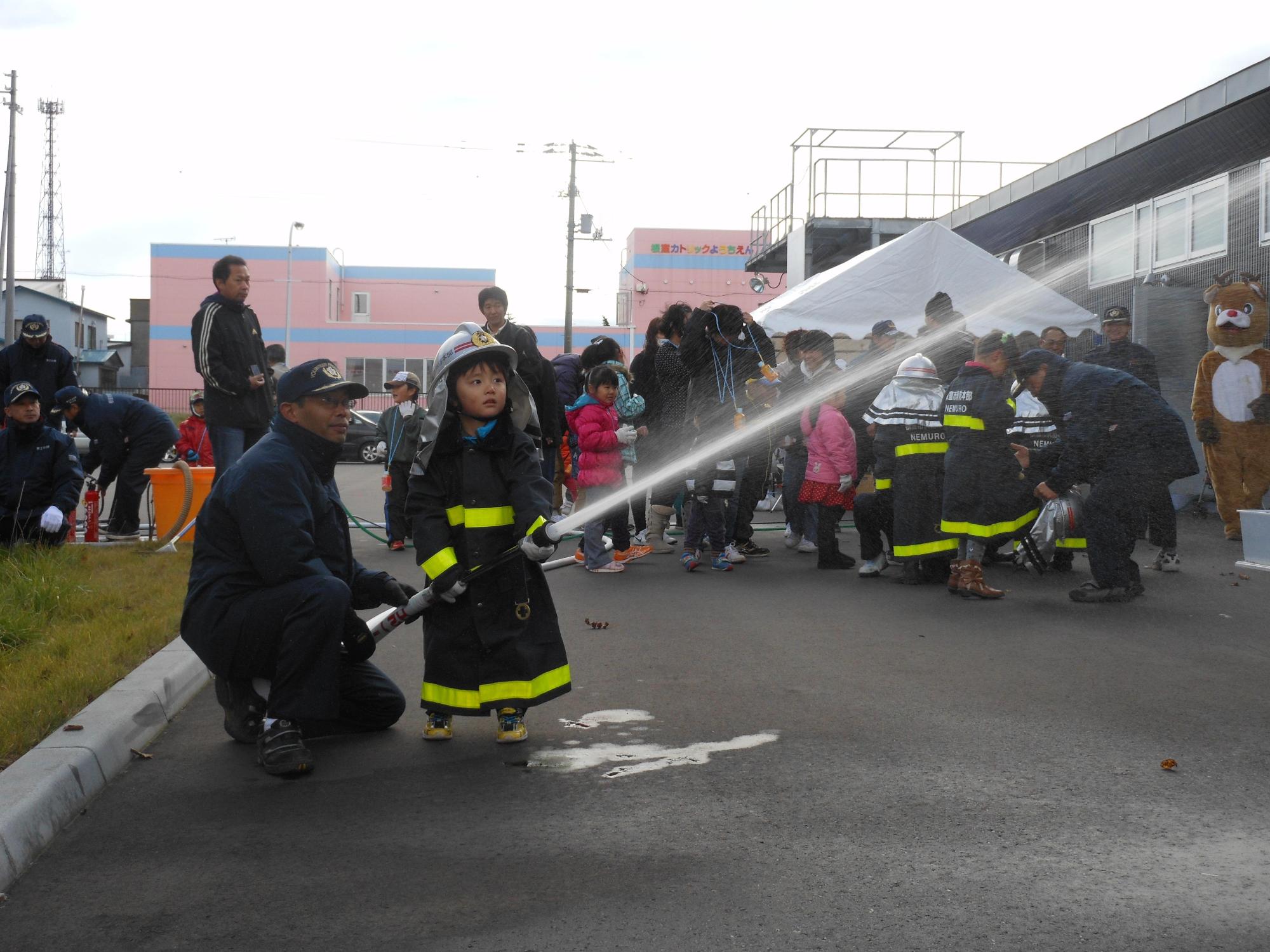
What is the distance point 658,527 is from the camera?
11078 mm

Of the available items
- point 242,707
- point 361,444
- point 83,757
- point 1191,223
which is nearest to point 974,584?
point 242,707

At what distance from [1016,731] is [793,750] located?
3.10 ft

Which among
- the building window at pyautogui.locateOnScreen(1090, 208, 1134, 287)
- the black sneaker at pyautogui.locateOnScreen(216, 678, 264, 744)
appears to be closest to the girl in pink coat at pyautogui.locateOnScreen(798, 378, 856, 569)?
the black sneaker at pyautogui.locateOnScreen(216, 678, 264, 744)

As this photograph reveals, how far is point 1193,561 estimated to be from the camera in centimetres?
1000

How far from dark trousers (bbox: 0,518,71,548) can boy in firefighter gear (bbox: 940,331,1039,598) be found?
645 cm

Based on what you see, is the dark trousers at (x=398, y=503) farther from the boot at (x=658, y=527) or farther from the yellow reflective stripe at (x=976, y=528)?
the yellow reflective stripe at (x=976, y=528)

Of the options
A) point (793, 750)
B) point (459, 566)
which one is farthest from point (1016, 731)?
point (459, 566)

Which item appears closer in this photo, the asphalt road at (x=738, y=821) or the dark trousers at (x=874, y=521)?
the asphalt road at (x=738, y=821)

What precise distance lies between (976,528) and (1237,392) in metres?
4.16

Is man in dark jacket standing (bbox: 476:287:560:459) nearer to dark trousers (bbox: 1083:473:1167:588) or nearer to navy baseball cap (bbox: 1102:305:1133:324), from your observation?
dark trousers (bbox: 1083:473:1167:588)

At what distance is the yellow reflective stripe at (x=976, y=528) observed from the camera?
8.40 m

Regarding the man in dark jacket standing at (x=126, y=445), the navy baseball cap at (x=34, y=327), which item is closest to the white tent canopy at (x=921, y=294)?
the man in dark jacket standing at (x=126, y=445)

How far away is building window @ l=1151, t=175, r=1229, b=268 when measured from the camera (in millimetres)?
14594

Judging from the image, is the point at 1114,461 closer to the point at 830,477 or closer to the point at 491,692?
the point at 830,477
